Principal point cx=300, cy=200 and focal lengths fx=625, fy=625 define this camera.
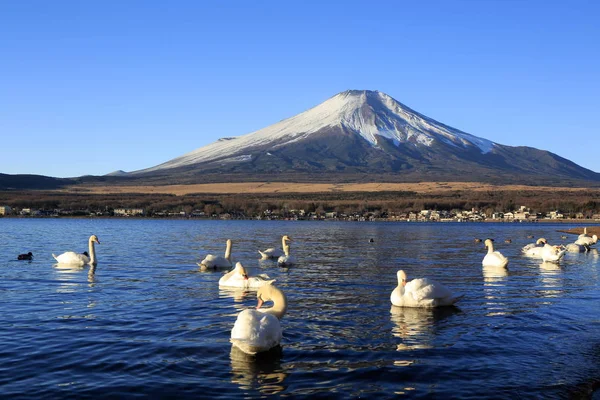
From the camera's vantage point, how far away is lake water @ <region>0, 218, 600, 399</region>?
32.2 ft

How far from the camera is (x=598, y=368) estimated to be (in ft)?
35.0

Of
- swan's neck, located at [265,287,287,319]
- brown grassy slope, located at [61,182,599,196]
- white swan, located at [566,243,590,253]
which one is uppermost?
brown grassy slope, located at [61,182,599,196]

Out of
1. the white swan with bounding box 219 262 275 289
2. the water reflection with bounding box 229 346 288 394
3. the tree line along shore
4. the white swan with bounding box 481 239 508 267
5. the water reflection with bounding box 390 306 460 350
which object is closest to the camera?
the water reflection with bounding box 229 346 288 394

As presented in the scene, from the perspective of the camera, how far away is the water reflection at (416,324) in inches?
491

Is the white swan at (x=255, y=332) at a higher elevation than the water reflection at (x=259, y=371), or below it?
higher

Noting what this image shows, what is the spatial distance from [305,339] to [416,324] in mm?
3014

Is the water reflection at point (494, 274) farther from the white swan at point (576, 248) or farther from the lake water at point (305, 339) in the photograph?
the white swan at point (576, 248)

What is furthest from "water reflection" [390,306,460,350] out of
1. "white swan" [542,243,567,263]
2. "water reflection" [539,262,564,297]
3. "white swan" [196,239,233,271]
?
"white swan" [542,243,567,263]

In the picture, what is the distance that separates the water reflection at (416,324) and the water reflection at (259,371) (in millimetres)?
2541

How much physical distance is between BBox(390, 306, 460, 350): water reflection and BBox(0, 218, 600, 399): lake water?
45 millimetres

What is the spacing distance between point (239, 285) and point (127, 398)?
418 inches

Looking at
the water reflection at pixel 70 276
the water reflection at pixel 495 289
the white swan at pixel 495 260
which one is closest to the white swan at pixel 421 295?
the water reflection at pixel 495 289

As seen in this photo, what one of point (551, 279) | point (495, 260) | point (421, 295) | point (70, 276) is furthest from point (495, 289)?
point (70, 276)

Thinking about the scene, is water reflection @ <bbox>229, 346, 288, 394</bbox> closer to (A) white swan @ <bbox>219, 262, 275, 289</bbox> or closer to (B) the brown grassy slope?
(A) white swan @ <bbox>219, 262, 275, 289</bbox>
